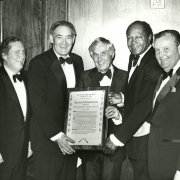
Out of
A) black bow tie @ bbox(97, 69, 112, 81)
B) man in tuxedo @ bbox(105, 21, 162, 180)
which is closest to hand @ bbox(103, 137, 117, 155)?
man in tuxedo @ bbox(105, 21, 162, 180)

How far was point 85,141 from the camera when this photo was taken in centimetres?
329

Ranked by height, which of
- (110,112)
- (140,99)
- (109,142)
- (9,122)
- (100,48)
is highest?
(100,48)

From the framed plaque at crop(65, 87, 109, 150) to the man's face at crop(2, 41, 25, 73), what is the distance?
639 millimetres

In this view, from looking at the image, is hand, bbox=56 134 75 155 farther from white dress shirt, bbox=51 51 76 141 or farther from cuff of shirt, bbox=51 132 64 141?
white dress shirt, bbox=51 51 76 141

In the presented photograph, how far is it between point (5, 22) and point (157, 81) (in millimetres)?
2194

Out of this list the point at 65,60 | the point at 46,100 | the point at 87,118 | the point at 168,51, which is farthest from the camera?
the point at 65,60

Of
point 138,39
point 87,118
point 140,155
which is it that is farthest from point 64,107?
point 138,39

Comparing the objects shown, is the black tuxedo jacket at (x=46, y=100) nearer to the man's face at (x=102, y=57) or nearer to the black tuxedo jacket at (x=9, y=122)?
the black tuxedo jacket at (x=9, y=122)

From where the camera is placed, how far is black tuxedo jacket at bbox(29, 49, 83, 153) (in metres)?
3.39

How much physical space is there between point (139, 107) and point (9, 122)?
1.30 metres

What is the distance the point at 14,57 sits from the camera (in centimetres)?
352

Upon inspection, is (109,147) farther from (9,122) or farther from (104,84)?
(9,122)

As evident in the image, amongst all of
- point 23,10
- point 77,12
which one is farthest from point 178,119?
point 23,10

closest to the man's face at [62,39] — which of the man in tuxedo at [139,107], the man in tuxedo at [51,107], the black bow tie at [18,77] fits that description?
the man in tuxedo at [51,107]
